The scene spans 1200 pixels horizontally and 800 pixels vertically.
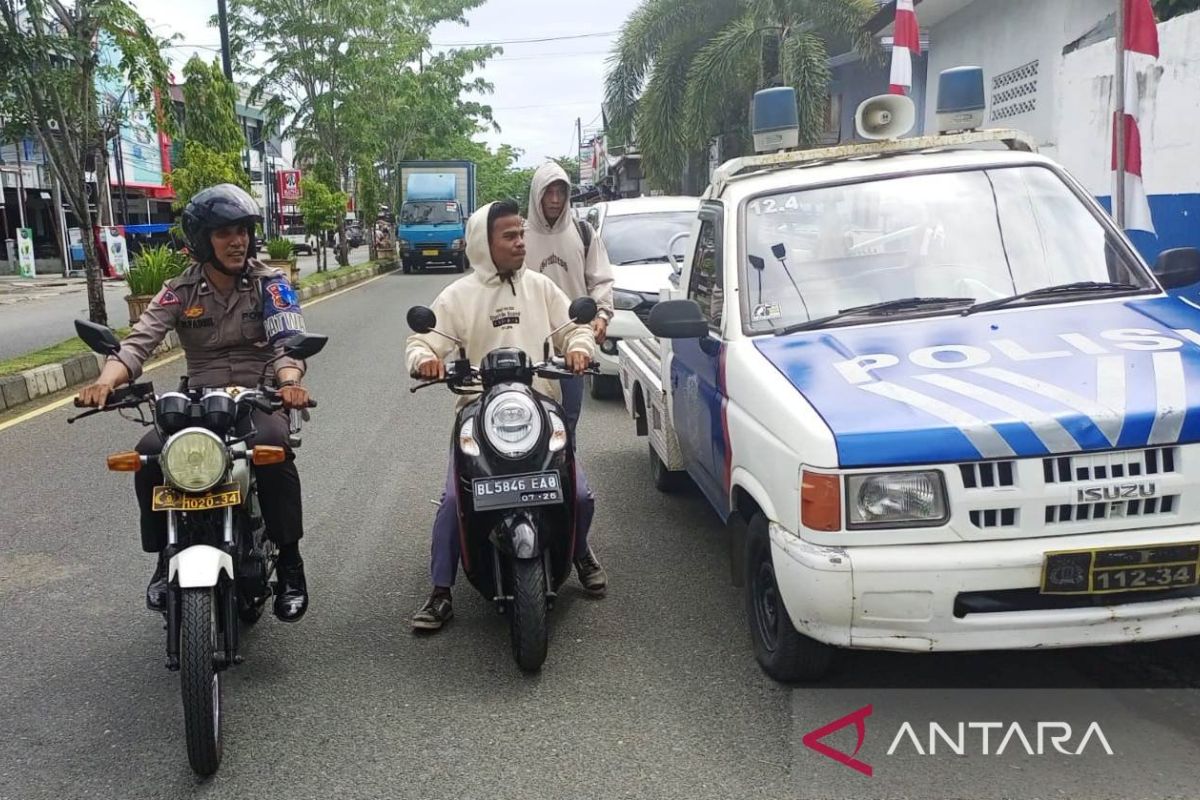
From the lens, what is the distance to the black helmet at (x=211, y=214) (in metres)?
3.81

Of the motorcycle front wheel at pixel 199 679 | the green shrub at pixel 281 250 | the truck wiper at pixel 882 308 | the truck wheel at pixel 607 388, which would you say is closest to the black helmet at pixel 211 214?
the motorcycle front wheel at pixel 199 679

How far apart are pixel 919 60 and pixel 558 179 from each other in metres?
16.9

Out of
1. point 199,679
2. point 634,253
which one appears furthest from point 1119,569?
point 634,253

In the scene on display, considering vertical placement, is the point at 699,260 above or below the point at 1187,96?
below

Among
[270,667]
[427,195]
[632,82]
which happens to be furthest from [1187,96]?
[427,195]

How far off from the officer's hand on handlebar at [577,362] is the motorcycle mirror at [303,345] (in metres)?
0.95

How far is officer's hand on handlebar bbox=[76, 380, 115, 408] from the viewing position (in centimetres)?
352

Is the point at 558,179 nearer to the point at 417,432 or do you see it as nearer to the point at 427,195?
the point at 417,432

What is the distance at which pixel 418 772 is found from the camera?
320cm

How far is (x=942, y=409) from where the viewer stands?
10.3 feet

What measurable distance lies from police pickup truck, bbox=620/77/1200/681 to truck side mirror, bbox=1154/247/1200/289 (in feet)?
0.04

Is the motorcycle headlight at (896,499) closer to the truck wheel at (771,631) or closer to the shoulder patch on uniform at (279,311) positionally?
the truck wheel at (771,631)

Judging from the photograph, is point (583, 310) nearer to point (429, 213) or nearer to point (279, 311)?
point (279, 311)

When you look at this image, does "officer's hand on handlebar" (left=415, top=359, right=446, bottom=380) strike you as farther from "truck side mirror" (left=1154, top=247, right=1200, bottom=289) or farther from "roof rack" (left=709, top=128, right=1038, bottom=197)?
"truck side mirror" (left=1154, top=247, right=1200, bottom=289)
